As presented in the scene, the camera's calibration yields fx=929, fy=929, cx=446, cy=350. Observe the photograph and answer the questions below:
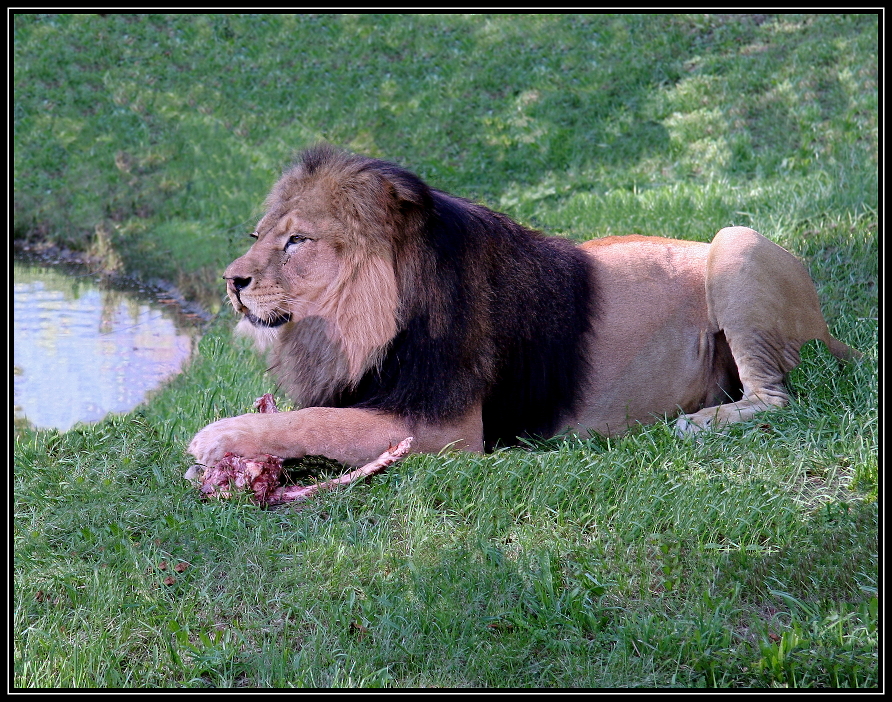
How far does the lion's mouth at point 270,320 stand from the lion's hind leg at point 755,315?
6.58ft

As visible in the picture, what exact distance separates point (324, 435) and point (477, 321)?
0.88m

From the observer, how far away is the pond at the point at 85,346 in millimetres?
7005

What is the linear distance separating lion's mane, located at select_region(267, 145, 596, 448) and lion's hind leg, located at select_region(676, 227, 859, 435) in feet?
2.56

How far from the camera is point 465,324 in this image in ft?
14.0

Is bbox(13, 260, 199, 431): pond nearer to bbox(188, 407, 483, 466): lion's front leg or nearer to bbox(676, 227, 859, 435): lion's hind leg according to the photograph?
bbox(188, 407, 483, 466): lion's front leg

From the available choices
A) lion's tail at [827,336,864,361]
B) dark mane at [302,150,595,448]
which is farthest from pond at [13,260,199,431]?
lion's tail at [827,336,864,361]

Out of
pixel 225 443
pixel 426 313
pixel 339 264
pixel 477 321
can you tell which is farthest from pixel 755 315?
pixel 225 443

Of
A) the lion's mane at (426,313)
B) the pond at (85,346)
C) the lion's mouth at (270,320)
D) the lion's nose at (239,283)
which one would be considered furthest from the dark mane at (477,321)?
the pond at (85,346)

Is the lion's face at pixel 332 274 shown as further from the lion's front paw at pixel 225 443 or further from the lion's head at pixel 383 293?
the lion's front paw at pixel 225 443

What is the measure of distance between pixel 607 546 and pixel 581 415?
3.74 ft

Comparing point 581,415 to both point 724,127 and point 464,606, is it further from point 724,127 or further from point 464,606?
point 724,127

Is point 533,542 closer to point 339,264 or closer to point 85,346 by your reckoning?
point 339,264

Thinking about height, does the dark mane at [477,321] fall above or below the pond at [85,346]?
above

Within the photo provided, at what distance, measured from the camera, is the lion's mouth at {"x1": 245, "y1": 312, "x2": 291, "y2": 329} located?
431cm
